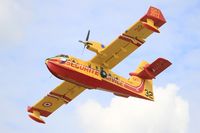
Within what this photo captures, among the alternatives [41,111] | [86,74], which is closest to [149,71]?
[86,74]

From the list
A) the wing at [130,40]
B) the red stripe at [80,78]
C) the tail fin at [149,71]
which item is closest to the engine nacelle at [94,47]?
the wing at [130,40]

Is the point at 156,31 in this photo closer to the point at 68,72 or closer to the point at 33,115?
the point at 68,72

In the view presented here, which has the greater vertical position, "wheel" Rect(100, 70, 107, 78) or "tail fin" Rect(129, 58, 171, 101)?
"tail fin" Rect(129, 58, 171, 101)

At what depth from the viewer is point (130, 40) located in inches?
2231

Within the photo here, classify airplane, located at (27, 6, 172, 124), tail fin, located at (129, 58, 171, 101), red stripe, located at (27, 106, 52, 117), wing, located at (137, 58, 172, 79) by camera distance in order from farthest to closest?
red stripe, located at (27, 106, 52, 117) < tail fin, located at (129, 58, 171, 101) < wing, located at (137, 58, 172, 79) < airplane, located at (27, 6, 172, 124)

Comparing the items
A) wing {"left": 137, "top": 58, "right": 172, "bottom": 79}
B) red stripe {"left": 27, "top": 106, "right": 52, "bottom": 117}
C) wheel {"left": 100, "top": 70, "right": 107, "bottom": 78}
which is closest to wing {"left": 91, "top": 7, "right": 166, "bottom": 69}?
wheel {"left": 100, "top": 70, "right": 107, "bottom": 78}

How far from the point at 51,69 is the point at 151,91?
12.1m

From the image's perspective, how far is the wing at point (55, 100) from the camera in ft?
204

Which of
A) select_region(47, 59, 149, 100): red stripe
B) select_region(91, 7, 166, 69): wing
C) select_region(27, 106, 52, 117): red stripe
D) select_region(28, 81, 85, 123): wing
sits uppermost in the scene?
select_region(91, 7, 166, 69): wing

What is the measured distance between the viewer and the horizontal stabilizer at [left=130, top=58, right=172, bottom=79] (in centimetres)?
5925

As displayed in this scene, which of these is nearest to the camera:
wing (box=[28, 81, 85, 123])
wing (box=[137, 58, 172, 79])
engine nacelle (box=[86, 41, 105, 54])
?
engine nacelle (box=[86, 41, 105, 54])

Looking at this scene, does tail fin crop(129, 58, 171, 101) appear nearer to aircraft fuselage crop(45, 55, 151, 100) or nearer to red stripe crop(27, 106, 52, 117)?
aircraft fuselage crop(45, 55, 151, 100)

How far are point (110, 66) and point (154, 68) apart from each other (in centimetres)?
469

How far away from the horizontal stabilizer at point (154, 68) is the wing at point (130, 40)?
135 inches
